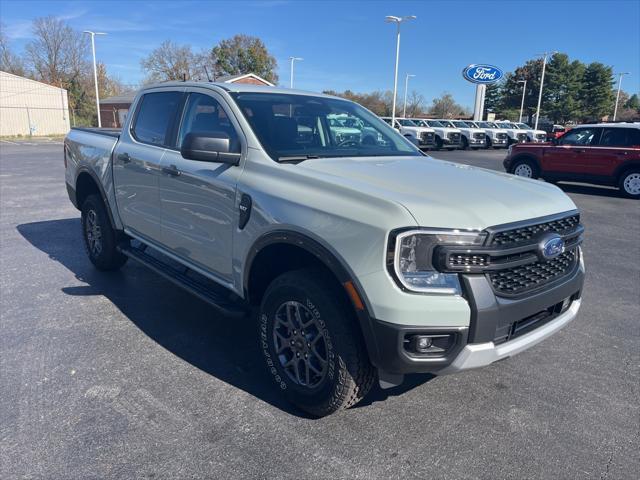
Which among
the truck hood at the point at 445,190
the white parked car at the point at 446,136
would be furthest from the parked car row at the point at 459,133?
the truck hood at the point at 445,190

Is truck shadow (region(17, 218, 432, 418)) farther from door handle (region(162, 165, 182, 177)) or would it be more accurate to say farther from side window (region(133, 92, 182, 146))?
side window (region(133, 92, 182, 146))

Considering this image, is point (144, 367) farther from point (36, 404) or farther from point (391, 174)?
point (391, 174)

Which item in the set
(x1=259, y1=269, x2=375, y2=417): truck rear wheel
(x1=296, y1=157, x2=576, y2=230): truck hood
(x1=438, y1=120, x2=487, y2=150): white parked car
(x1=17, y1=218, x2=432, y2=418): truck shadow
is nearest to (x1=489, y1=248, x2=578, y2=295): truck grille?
(x1=296, y1=157, x2=576, y2=230): truck hood

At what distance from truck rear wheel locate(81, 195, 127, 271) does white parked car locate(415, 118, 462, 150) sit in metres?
26.1

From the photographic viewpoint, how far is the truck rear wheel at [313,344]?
2680 mm

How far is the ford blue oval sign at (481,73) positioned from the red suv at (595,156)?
27.1 m

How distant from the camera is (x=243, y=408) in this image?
122 inches

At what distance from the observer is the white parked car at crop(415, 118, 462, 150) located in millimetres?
29203

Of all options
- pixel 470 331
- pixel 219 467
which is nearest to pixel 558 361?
pixel 470 331

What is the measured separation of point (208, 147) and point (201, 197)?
1.76ft

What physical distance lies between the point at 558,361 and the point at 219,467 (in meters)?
2.67

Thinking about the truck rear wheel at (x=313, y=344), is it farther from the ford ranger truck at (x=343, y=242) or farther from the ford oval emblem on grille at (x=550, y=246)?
the ford oval emblem on grille at (x=550, y=246)

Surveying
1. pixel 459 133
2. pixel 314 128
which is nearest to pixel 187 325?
pixel 314 128

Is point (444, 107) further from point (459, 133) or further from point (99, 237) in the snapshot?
point (99, 237)
